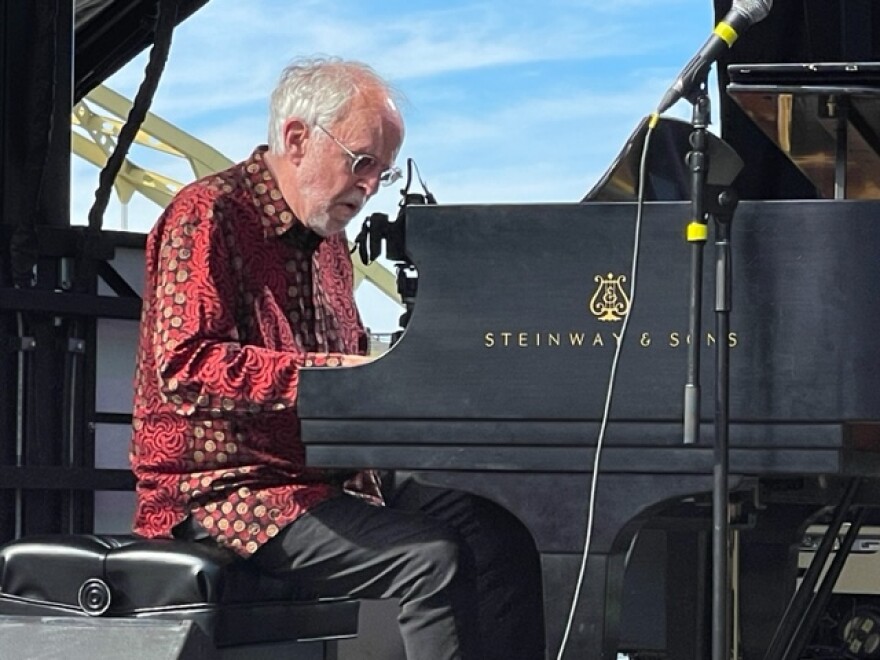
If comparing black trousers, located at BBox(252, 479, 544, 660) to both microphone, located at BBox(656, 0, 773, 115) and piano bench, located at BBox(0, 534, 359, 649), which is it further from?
microphone, located at BBox(656, 0, 773, 115)

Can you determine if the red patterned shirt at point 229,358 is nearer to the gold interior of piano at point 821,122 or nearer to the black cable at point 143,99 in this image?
the gold interior of piano at point 821,122

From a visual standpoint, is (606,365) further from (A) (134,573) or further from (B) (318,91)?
(A) (134,573)

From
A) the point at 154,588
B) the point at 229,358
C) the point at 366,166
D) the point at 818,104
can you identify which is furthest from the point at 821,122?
the point at 154,588

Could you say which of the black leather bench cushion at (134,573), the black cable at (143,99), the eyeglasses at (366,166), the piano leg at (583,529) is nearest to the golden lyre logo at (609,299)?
the piano leg at (583,529)

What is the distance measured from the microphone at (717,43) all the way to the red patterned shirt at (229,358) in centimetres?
60

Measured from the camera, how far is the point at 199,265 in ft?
7.96

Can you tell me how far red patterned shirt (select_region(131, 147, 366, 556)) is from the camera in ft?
7.77

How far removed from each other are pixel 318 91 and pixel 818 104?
0.74 meters

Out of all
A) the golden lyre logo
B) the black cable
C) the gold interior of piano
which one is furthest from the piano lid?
the black cable

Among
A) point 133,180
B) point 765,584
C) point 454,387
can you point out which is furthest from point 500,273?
point 133,180

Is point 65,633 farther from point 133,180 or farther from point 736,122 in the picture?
point 133,180

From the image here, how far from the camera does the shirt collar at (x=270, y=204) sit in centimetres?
259

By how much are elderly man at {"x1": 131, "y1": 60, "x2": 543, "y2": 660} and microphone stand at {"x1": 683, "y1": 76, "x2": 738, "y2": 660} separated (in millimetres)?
420

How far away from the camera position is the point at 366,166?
252 cm
